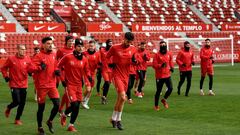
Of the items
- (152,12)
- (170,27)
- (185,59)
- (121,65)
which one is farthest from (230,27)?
(121,65)

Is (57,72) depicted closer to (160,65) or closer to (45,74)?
(45,74)

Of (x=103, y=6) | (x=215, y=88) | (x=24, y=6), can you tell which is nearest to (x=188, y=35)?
(x=103, y=6)

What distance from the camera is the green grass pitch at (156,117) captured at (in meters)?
12.5

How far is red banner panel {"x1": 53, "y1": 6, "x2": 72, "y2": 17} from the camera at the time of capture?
45734 mm

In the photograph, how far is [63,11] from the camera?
4625 cm

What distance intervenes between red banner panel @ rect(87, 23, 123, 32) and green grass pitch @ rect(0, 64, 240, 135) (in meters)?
22.6

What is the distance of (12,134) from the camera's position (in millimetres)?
12188

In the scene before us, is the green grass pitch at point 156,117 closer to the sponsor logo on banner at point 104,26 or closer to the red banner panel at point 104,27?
the red banner panel at point 104,27

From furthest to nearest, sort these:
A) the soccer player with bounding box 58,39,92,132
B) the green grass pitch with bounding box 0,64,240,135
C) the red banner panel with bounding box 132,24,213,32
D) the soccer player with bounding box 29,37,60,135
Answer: the red banner panel with bounding box 132,24,213,32
the soccer player with bounding box 58,39,92,132
the green grass pitch with bounding box 0,64,240,135
the soccer player with bounding box 29,37,60,135

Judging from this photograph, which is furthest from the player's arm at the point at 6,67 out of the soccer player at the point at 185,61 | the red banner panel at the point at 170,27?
the red banner panel at the point at 170,27

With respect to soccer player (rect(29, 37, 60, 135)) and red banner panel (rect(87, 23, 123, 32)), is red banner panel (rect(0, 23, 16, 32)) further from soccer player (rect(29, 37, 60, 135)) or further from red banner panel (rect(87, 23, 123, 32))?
soccer player (rect(29, 37, 60, 135))

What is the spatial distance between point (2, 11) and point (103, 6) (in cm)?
1002

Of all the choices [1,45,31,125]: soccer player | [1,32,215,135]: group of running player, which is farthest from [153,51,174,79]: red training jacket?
[1,45,31,125]: soccer player

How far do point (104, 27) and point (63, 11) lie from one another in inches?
156
